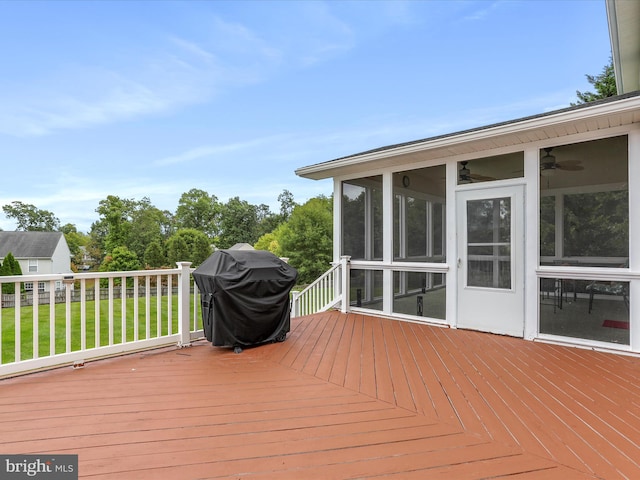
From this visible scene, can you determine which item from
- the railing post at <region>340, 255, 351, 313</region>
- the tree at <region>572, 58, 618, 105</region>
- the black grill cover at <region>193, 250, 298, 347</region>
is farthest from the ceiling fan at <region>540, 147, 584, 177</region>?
the tree at <region>572, 58, 618, 105</region>

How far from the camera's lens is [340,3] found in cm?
877

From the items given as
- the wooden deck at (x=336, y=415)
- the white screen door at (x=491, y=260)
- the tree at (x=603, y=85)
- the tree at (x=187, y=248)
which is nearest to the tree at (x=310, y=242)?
the tree at (x=187, y=248)

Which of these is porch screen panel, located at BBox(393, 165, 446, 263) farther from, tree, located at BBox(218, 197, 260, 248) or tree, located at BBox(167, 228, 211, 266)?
tree, located at BBox(218, 197, 260, 248)

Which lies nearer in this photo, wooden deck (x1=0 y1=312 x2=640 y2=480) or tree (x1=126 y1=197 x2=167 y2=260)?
wooden deck (x1=0 y1=312 x2=640 y2=480)

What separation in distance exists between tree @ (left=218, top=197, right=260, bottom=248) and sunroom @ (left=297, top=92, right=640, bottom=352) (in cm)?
2752

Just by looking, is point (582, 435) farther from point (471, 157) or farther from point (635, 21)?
point (635, 21)

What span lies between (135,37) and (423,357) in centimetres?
1057

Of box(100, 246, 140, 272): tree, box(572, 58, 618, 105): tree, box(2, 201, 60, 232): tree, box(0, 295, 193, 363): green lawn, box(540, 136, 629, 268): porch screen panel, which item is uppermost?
box(572, 58, 618, 105): tree

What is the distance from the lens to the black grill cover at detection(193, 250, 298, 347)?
3572mm

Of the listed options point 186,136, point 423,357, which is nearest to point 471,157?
point 423,357

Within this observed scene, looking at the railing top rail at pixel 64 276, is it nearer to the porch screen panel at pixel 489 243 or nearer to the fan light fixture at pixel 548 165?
the porch screen panel at pixel 489 243

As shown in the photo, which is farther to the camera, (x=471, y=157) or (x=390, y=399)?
(x=471, y=157)

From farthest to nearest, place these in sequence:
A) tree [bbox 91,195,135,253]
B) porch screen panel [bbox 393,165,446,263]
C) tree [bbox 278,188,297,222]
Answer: tree [bbox 278,188,297,222], tree [bbox 91,195,135,253], porch screen panel [bbox 393,165,446,263]

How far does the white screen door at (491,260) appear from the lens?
4.23 metres
